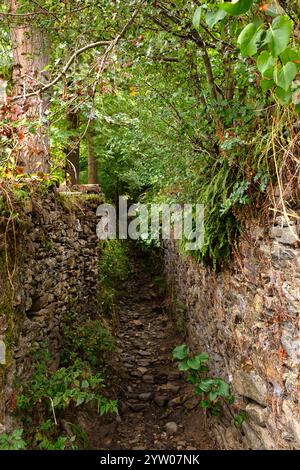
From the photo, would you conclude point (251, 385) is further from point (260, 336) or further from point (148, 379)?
point (148, 379)

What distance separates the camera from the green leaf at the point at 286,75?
51.3 inches

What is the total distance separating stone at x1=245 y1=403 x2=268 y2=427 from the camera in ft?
9.09

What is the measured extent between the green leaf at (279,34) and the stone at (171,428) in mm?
4508

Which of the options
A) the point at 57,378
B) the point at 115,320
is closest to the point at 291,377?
the point at 57,378

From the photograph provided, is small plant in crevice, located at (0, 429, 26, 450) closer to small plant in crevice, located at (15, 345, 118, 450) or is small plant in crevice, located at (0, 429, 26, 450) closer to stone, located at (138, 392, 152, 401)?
small plant in crevice, located at (15, 345, 118, 450)

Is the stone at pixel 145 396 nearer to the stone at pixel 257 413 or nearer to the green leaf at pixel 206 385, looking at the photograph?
the green leaf at pixel 206 385

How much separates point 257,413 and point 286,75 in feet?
8.70

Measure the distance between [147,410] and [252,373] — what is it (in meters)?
2.40

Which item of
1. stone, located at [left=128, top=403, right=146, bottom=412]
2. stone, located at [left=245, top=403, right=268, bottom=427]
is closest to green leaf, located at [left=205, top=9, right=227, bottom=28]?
stone, located at [left=245, top=403, right=268, bottom=427]

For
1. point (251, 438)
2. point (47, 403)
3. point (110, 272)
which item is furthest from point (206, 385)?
point (110, 272)

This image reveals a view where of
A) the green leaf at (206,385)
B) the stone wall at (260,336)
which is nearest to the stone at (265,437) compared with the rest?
the stone wall at (260,336)

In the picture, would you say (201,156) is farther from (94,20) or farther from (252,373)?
(252,373)

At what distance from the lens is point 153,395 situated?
5.06 metres

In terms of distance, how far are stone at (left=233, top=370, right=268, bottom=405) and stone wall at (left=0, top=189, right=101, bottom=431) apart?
6.84 feet
